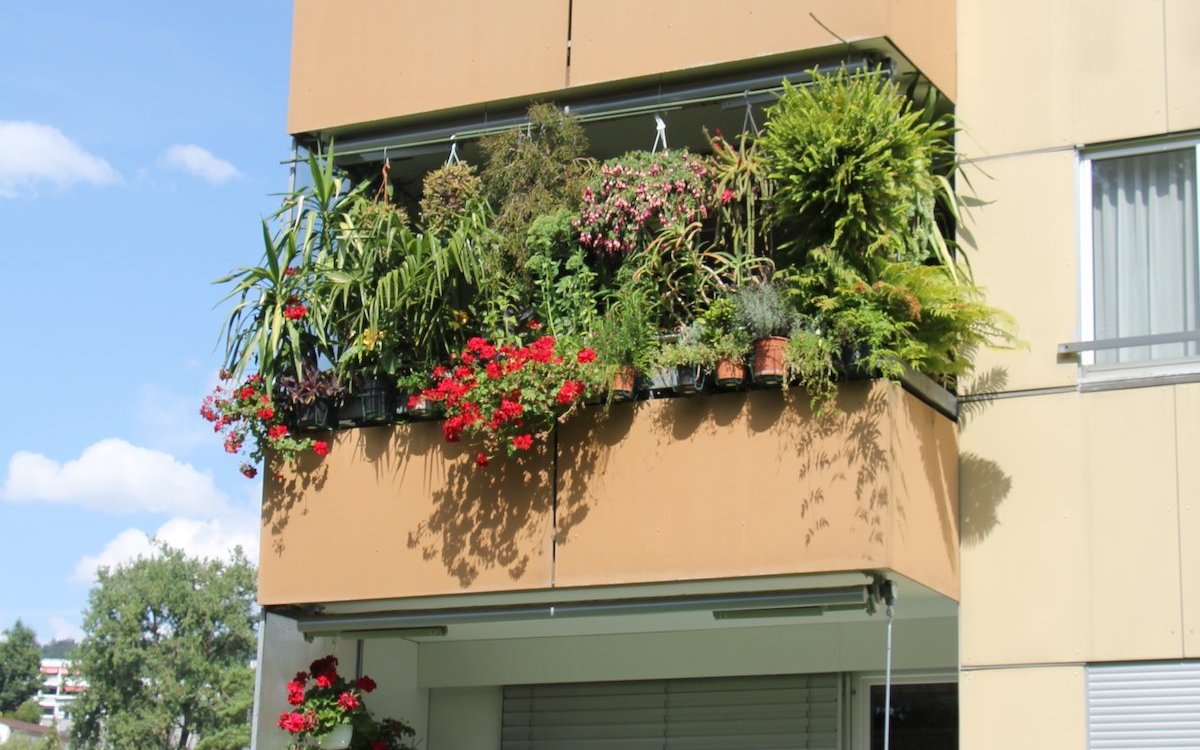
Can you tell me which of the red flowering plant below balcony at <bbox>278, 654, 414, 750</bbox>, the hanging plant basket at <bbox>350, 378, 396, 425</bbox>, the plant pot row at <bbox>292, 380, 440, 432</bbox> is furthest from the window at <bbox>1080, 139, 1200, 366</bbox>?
the red flowering plant below balcony at <bbox>278, 654, 414, 750</bbox>

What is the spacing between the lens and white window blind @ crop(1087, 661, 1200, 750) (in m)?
8.17

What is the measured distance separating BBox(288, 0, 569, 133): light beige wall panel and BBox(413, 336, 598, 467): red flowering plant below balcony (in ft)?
6.42

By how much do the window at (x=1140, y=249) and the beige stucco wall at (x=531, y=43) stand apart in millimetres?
1126

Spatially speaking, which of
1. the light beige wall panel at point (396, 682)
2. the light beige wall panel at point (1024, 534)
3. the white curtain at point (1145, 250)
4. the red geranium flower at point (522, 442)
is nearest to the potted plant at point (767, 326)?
the red geranium flower at point (522, 442)

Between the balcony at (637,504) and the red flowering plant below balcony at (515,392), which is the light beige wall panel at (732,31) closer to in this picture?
the red flowering plant below balcony at (515,392)

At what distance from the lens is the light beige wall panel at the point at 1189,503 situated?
8.19m

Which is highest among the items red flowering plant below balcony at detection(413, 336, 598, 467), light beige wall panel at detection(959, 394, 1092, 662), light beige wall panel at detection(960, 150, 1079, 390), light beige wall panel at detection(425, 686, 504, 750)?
light beige wall panel at detection(960, 150, 1079, 390)

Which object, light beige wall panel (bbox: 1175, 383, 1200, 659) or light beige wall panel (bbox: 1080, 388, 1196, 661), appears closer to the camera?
light beige wall panel (bbox: 1175, 383, 1200, 659)

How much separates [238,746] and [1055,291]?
57316mm

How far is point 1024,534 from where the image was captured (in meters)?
8.76

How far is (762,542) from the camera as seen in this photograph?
834 centimetres

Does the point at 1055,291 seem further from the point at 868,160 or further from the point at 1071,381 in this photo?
the point at 868,160

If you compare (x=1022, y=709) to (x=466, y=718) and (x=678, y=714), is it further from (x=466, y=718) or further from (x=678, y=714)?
(x=466, y=718)

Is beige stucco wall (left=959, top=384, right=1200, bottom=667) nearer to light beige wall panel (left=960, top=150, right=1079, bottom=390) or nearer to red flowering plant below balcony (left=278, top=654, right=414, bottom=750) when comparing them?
light beige wall panel (left=960, top=150, right=1079, bottom=390)
